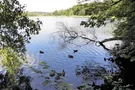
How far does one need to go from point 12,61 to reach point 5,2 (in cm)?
310

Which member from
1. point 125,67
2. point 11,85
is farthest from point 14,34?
point 125,67

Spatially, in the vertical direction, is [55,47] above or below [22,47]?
below

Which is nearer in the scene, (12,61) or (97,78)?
(12,61)

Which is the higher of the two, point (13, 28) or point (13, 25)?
point (13, 25)

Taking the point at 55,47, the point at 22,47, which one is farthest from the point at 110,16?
the point at 55,47

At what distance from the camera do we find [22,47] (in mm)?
8945

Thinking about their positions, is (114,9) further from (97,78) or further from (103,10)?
(97,78)

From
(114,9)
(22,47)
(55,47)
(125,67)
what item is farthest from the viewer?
(55,47)

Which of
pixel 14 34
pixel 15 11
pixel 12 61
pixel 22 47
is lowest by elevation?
pixel 12 61

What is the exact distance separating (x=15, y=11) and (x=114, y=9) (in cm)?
952

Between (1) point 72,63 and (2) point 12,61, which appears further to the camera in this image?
(1) point 72,63

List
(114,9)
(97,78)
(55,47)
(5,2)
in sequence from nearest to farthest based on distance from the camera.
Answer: (5,2) < (97,78) < (114,9) < (55,47)

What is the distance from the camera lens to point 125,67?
16719 mm

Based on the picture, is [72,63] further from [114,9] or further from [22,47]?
[22,47]
